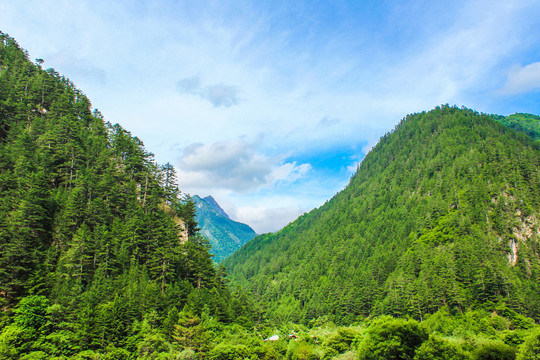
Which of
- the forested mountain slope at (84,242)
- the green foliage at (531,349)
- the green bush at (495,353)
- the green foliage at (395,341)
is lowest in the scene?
the green bush at (495,353)

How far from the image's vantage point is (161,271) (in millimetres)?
60344

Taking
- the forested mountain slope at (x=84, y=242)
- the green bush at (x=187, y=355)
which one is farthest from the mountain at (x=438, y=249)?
the green bush at (x=187, y=355)

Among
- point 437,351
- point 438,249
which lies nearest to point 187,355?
point 437,351

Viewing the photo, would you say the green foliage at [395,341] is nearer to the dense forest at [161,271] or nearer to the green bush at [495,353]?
the dense forest at [161,271]

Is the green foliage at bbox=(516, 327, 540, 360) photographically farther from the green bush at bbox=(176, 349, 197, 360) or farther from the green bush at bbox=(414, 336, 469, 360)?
the green bush at bbox=(176, 349, 197, 360)

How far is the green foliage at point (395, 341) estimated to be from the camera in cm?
4362

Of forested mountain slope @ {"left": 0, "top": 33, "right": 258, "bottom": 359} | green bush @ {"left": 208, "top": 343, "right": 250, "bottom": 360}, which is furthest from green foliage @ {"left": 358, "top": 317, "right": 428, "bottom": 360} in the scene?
forested mountain slope @ {"left": 0, "top": 33, "right": 258, "bottom": 359}

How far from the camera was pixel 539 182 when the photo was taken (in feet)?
463

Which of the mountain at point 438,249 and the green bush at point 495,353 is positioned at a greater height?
the mountain at point 438,249

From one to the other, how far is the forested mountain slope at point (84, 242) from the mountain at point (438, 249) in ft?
222

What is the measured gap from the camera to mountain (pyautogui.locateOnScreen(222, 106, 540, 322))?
9800cm

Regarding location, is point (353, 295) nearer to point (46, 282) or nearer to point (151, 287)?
point (151, 287)

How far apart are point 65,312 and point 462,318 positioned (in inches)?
3572

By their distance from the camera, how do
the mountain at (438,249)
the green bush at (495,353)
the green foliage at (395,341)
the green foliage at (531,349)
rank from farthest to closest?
the mountain at (438,249), the green bush at (495,353), the green foliage at (395,341), the green foliage at (531,349)
